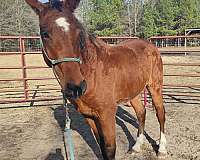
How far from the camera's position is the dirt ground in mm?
4035

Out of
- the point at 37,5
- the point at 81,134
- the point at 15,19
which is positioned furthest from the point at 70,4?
the point at 15,19

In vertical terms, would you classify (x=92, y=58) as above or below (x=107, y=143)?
above

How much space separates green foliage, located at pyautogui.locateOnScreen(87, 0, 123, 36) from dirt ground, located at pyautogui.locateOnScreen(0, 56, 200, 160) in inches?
1219

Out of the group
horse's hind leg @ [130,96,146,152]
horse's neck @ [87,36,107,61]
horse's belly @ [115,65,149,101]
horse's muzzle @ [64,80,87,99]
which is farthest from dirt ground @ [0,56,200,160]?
horse's muzzle @ [64,80,87,99]

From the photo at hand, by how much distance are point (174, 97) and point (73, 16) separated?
5547mm

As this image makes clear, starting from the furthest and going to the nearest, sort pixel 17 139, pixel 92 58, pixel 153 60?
pixel 17 139
pixel 153 60
pixel 92 58

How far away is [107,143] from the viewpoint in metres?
3.07

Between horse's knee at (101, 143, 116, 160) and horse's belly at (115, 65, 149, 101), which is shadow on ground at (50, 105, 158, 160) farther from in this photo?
horse's belly at (115, 65, 149, 101)

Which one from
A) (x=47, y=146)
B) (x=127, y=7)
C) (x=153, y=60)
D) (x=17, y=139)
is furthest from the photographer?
(x=127, y=7)

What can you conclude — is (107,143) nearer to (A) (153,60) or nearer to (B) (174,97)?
(A) (153,60)

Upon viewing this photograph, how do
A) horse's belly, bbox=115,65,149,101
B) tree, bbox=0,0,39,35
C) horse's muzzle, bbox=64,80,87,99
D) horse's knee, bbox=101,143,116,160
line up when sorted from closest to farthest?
1. horse's muzzle, bbox=64,80,87,99
2. horse's knee, bbox=101,143,116,160
3. horse's belly, bbox=115,65,149,101
4. tree, bbox=0,0,39,35

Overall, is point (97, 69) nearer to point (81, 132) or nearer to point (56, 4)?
point (56, 4)

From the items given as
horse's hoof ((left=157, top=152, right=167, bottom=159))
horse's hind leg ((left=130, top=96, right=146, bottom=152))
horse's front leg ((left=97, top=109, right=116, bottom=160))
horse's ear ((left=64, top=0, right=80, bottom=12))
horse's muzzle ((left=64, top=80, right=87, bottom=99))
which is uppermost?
horse's ear ((left=64, top=0, right=80, bottom=12))

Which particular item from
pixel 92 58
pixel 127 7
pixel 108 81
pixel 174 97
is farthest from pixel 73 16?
pixel 127 7
